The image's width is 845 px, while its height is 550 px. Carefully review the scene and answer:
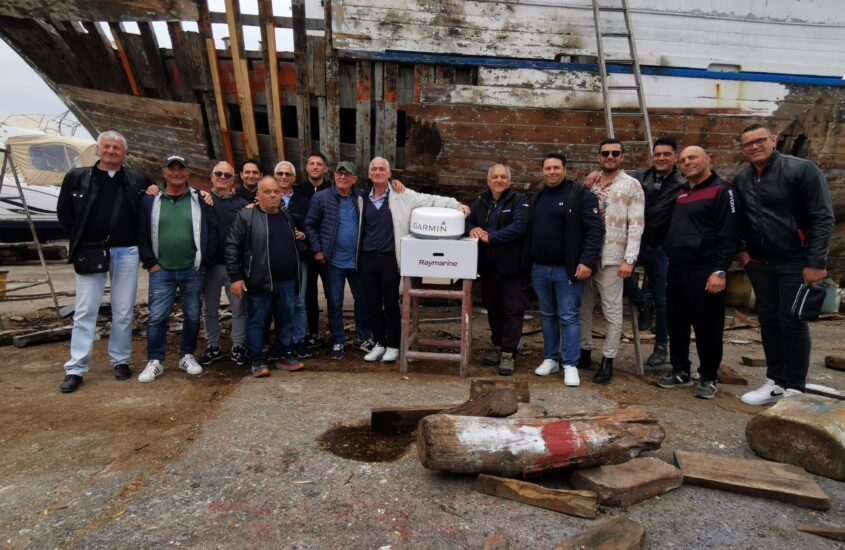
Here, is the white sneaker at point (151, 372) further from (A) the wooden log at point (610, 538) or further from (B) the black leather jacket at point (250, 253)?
(A) the wooden log at point (610, 538)

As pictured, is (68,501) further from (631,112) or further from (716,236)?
(631,112)

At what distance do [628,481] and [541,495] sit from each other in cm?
41

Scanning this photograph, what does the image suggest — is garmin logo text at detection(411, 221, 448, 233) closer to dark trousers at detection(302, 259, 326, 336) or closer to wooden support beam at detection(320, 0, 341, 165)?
dark trousers at detection(302, 259, 326, 336)

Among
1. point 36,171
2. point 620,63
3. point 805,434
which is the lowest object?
point 805,434

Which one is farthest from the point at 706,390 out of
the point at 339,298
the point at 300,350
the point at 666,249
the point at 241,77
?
the point at 241,77

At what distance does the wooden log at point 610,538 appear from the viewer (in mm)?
1948

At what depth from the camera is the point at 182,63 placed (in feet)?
20.0

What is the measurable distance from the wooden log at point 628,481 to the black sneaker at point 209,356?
3.38m

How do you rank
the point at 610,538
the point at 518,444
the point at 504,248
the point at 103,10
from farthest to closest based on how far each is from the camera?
the point at 103,10 → the point at 504,248 → the point at 518,444 → the point at 610,538

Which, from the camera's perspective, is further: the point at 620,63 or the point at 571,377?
the point at 620,63

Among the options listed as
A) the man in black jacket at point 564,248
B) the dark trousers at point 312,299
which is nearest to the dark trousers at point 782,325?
the man in black jacket at point 564,248

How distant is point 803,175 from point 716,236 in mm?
623

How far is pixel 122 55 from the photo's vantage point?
20.6 feet

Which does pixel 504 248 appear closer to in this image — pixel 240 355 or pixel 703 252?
pixel 703 252
